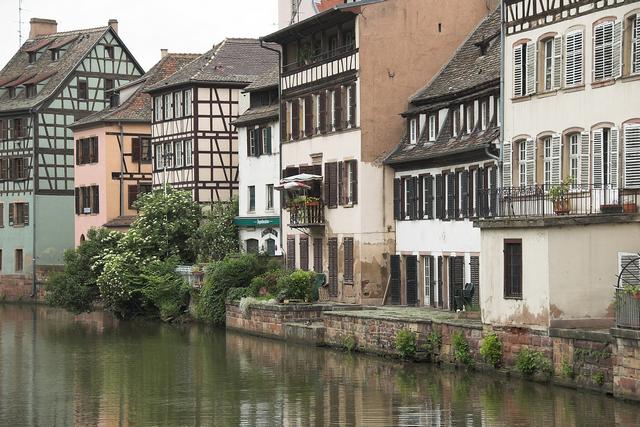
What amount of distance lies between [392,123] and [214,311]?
31.5 ft

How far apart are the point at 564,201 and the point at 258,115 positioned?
27303mm

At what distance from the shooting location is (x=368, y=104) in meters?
50.7

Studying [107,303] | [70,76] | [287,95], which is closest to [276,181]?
[287,95]

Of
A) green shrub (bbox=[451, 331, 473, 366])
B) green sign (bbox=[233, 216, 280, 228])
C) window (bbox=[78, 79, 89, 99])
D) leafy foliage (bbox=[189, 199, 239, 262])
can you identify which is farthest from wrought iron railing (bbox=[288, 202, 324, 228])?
window (bbox=[78, 79, 89, 99])

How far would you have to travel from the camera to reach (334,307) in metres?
47.0

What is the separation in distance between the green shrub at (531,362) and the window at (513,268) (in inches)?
54.2

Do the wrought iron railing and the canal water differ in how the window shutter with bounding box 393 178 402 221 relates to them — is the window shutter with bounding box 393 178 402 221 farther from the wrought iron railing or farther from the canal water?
the canal water

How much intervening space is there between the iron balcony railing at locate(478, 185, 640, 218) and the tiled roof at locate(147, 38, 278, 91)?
3147 cm

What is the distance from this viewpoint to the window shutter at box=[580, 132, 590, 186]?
34.6 meters

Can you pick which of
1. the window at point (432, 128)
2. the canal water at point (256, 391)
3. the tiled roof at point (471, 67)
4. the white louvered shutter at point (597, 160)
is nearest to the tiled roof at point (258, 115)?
the tiled roof at point (471, 67)

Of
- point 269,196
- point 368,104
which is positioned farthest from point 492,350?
point 269,196

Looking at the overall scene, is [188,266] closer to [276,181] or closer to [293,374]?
[276,181]

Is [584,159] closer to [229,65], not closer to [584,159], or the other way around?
[584,159]

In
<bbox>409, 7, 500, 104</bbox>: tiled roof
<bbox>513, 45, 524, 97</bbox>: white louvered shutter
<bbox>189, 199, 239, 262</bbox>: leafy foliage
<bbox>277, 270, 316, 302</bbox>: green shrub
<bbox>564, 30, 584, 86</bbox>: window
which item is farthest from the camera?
<bbox>189, 199, 239, 262</bbox>: leafy foliage
